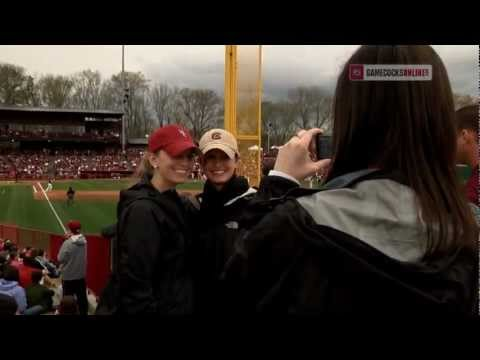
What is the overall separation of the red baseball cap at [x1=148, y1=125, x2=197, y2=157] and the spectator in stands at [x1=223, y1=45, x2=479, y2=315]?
89 centimetres

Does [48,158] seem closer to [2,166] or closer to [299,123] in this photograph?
[2,166]

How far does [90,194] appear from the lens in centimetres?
2183

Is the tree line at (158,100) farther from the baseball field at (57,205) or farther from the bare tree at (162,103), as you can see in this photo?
the baseball field at (57,205)

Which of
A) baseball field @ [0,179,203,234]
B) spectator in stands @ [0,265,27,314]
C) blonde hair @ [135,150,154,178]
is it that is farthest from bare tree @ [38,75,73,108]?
baseball field @ [0,179,203,234]

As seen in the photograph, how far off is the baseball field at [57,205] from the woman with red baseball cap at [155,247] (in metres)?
9.88

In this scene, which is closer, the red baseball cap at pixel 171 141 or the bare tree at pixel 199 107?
the red baseball cap at pixel 171 141

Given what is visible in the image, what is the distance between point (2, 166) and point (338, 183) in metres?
22.4

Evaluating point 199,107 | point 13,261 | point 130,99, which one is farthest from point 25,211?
point 199,107

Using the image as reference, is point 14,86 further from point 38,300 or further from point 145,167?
point 145,167

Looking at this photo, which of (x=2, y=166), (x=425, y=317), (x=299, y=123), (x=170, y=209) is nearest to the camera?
(x=425, y=317)

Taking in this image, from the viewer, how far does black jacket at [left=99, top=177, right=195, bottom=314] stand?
164cm

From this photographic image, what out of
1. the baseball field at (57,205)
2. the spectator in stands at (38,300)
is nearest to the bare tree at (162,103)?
the spectator in stands at (38,300)

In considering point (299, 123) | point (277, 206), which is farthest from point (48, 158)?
point (277, 206)

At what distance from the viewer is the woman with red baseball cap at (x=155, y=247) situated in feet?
5.39
